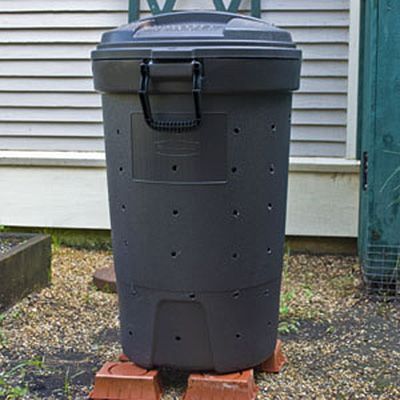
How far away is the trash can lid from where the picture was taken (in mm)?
2490

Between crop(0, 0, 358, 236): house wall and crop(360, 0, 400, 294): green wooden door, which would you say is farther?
crop(0, 0, 358, 236): house wall

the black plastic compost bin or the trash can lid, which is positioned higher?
the trash can lid

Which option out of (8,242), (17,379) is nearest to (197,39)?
(17,379)

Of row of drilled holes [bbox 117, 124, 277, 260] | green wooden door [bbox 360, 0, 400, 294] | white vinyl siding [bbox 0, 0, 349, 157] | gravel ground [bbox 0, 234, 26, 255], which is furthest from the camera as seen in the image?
white vinyl siding [bbox 0, 0, 349, 157]

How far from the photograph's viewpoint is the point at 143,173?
2.63 m

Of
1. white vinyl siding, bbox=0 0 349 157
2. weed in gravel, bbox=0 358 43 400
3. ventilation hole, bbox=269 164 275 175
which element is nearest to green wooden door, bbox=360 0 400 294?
white vinyl siding, bbox=0 0 349 157

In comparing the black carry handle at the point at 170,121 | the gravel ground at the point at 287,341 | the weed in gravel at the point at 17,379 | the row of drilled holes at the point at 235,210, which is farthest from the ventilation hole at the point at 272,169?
the weed in gravel at the point at 17,379

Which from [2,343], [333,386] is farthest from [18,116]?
[333,386]

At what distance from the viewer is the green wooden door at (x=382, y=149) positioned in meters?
3.95

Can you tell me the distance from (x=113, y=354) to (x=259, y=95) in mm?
1462

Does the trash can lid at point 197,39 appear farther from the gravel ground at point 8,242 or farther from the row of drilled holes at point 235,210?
the gravel ground at point 8,242

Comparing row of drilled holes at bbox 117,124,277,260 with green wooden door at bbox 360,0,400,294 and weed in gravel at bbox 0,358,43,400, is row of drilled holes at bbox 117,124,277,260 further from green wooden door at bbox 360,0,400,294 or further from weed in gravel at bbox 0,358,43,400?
green wooden door at bbox 360,0,400,294

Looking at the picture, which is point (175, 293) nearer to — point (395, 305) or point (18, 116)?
point (395, 305)

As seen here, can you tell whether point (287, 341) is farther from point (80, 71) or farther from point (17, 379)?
point (80, 71)
